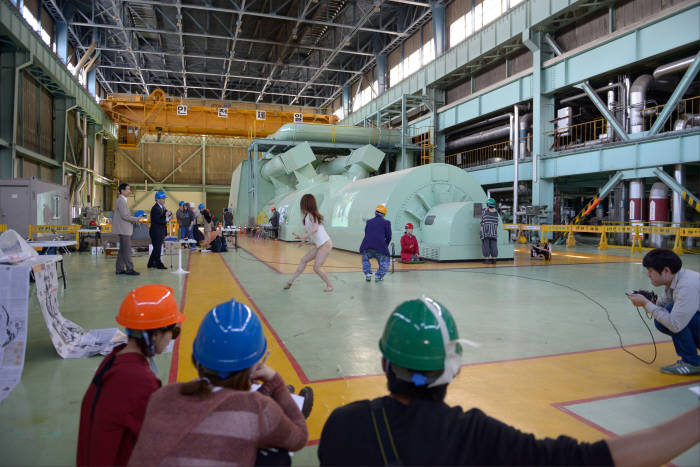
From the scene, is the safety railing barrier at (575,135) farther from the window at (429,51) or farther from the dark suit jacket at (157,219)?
the dark suit jacket at (157,219)

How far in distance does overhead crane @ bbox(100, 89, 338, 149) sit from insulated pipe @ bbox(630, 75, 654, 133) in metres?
13.2

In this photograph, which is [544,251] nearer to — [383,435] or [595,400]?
[595,400]

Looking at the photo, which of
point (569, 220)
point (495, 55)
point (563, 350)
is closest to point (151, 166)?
point (495, 55)

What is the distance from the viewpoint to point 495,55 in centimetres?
1666

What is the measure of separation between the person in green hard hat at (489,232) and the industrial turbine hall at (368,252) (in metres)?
0.07

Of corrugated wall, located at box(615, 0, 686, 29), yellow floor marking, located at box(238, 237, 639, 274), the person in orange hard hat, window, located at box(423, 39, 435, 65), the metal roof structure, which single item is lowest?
yellow floor marking, located at box(238, 237, 639, 274)

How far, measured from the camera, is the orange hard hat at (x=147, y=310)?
171 centimetres

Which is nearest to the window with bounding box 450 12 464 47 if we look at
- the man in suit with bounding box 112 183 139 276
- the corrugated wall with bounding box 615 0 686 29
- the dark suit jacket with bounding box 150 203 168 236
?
the corrugated wall with bounding box 615 0 686 29

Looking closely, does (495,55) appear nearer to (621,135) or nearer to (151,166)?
(621,135)

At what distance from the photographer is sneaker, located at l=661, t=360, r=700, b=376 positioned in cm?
293

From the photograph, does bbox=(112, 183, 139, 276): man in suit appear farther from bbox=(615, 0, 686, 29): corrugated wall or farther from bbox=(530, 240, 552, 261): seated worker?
bbox=(615, 0, 686, 29): corrugated wall

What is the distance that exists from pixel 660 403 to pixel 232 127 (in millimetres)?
20298

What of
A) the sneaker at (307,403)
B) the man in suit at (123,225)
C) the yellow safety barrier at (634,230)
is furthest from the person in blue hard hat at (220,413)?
the yellow safety barrier at (634,230)

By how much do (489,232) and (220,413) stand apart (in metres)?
8.78
